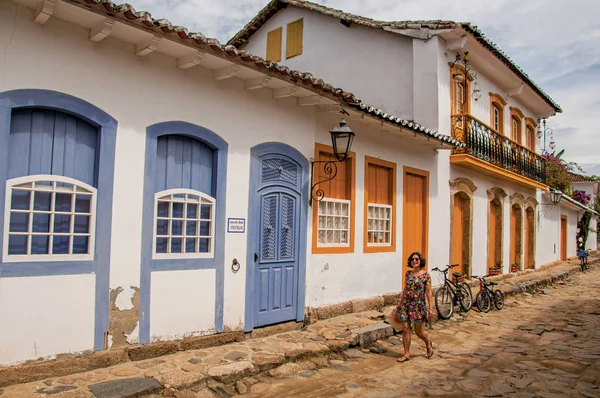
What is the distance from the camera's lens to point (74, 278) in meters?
5.21

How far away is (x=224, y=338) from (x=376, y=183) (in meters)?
4.97

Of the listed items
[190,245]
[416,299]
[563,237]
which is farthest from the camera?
[563,237]

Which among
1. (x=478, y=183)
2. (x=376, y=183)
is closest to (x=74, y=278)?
(x=376, y=183)

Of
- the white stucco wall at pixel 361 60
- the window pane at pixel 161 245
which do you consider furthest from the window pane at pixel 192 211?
the white stucco wall at pixel 361 60

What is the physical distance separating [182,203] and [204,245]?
0.69 m

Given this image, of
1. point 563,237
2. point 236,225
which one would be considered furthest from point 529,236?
point 236,225

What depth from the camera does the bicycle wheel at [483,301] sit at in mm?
10867

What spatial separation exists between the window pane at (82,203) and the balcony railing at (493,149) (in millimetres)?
9818

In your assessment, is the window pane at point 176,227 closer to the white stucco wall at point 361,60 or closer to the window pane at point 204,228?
the window pane at point 204,228

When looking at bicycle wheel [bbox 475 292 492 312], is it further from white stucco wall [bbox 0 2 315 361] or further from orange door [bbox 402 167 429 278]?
white stucco wall [bbox 0 2 315 361]

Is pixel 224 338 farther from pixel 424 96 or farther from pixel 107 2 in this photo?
pixel 424 96

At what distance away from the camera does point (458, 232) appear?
1375cm

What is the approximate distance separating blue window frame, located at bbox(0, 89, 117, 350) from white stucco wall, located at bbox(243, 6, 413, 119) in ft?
28.9

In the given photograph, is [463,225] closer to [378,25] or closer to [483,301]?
[483,301]
